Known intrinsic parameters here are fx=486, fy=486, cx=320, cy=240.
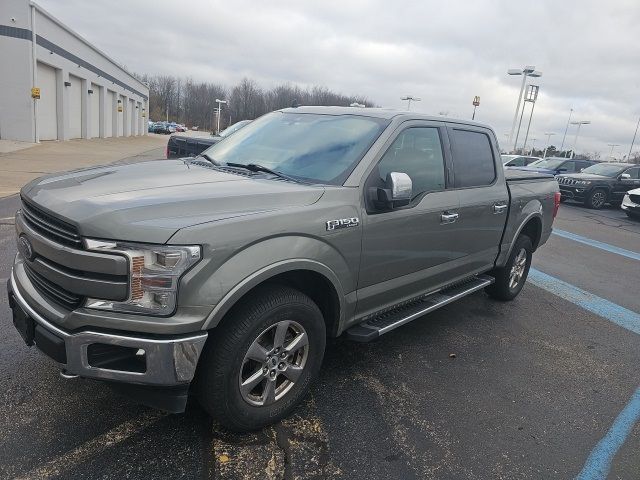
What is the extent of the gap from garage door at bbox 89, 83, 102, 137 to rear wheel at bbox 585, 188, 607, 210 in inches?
1262

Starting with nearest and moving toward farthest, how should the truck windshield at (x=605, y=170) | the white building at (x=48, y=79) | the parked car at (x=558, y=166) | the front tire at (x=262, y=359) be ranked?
the front tire at (x=262, y=359)
the truck windshield at (x=605, y=170)
the parked car at (x=558, y=166)
the white building at (x=48, y=79)

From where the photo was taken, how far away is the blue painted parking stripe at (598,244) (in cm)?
967

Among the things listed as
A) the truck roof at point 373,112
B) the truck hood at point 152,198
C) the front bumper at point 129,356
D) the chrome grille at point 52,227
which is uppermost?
the truck roof at point 373,112

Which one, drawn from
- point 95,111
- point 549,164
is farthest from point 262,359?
point 95,111

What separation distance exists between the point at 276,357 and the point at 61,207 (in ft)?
4.63

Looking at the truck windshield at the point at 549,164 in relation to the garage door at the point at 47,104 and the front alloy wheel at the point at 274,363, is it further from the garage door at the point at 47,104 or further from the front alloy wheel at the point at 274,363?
the garage door at the point at 47,104

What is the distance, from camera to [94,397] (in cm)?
307

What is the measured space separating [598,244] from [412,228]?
8.64 metres

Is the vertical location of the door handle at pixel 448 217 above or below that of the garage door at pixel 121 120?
above

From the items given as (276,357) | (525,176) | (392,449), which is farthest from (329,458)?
(525,176)

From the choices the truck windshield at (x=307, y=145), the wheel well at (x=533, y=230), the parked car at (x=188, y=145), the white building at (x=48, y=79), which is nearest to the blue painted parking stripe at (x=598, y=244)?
the wheel well at (x=533, y=230)

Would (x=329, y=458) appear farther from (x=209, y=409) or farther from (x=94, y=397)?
(x=94, y=397)

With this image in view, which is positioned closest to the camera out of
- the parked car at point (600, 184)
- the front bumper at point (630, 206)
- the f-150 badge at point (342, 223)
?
→ the f-150 badge at point (342, 223)

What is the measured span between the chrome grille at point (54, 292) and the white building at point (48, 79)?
25.5 meters
